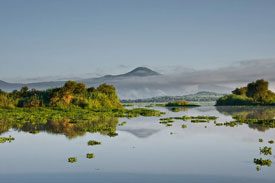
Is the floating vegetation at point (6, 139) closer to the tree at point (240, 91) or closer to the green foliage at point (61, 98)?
the green foliage at point (61, 98)

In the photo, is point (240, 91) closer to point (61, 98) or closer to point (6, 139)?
point (61, 98)

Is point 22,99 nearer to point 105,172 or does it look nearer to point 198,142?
point 198,142

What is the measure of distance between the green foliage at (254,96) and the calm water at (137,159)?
263ft

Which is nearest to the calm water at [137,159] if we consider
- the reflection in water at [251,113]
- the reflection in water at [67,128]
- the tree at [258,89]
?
the reflection in water at [67,128]

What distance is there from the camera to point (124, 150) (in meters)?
19.0

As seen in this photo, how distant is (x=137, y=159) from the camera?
53.3 ft

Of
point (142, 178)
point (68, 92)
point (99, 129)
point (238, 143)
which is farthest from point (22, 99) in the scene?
point (142, 178)

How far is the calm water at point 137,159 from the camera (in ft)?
42.4

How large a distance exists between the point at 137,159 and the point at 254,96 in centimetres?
9790

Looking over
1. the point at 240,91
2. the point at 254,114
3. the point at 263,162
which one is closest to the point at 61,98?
the point at 254,114

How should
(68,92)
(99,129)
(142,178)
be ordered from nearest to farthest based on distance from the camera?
(142,178), (99,129), (68,92)

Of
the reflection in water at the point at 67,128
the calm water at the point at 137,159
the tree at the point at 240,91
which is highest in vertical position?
the tree at the point at 240,91

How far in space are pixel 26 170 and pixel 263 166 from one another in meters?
11.0

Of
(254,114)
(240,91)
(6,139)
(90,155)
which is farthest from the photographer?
(240,91)
